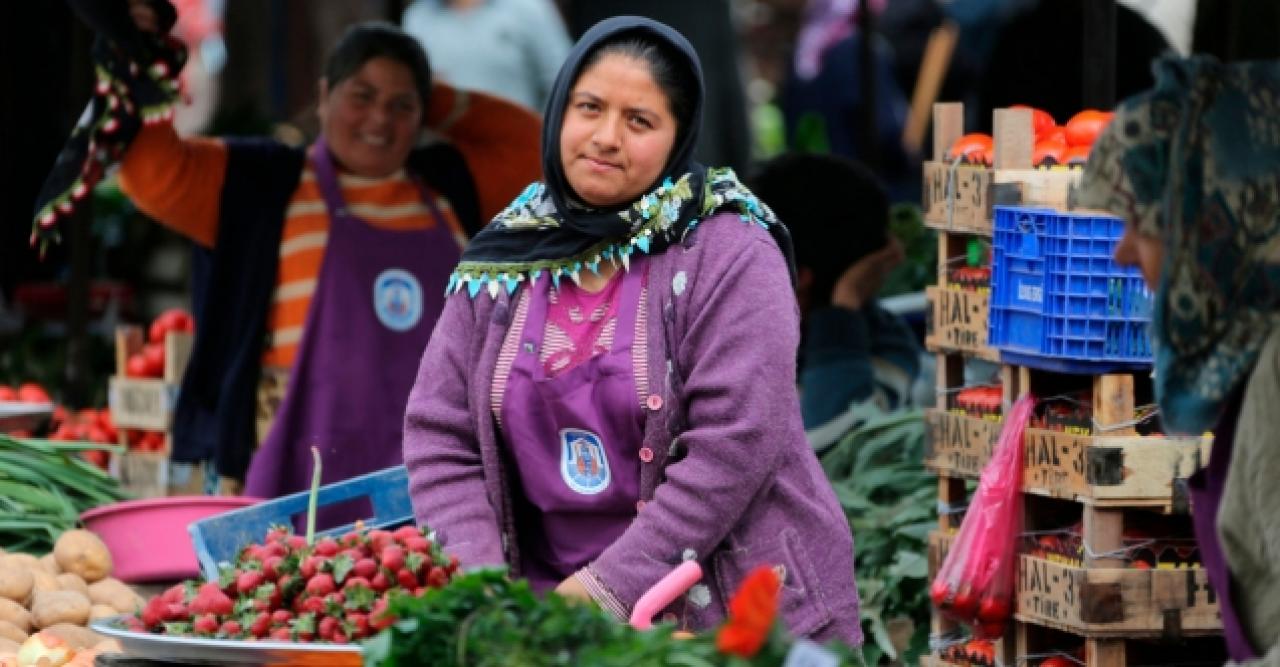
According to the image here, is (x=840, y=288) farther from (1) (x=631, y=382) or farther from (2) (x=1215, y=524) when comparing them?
(2) (x=1215, y=524)

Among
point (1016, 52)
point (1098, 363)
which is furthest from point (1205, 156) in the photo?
point (1016, 52)

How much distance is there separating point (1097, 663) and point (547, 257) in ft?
5.02

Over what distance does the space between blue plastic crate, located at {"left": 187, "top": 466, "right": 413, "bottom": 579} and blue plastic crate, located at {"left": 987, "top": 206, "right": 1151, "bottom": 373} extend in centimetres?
134

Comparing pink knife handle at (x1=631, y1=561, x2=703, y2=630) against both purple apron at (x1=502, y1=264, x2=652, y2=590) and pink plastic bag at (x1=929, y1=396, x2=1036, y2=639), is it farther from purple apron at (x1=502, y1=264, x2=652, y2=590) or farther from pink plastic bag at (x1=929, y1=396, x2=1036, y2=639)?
pink plastic bag at (x1=929, y1=396, x2=1036, y2=639)

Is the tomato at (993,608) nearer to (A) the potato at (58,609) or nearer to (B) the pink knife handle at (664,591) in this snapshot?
(B) the pink knife handle at (664,591)

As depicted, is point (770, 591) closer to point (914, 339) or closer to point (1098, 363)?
point (1098, 363)

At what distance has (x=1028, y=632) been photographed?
14.5ft

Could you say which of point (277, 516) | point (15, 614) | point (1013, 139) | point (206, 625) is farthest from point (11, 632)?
point (1013, 139)

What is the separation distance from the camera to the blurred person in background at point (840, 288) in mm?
6129

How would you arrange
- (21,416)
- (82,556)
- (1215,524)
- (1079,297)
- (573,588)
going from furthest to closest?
(21,416), (82,556), (1079,297), (573,588), (1215,524)

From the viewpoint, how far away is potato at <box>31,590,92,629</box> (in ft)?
14.5

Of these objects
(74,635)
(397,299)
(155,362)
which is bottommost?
(74,635)

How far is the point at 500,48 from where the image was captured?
9.73 metres

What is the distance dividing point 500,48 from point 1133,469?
603cm
